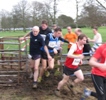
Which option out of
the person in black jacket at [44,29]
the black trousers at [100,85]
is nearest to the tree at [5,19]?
the person in black jacket at [44,29]

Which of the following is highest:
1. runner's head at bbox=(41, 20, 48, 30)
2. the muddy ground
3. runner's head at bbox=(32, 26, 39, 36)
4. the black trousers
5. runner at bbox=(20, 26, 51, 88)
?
runner's head at bbox=(41, 20, 48, 30)

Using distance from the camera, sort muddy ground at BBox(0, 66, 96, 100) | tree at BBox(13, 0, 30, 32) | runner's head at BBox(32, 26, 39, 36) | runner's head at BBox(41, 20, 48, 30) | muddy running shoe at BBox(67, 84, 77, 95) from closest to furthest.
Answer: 1. muddy ground at BBox(0, 66, 96, 100)
2. runner's head at BBox(32, 26, 39, 36)
3. muddy running shoe at BBox(67, 84, 77, 95)
4. runner's head at BBox(41, 20, 48, 30)
5. tree at BBox(13, 0, 30, 32)

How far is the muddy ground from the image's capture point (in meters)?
6.04

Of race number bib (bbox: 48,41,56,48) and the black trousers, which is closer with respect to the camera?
the black trousers

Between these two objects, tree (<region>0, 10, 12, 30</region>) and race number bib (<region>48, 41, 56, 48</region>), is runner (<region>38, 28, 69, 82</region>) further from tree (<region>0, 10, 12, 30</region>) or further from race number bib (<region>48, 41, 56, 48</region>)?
tree (<region>0, 10, 12, 30</region>)

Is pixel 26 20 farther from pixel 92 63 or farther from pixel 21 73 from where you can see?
pixel 92 63

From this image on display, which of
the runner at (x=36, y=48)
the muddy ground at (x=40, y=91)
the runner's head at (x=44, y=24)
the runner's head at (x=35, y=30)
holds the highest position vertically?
the runner's head at (x=44, y=24)

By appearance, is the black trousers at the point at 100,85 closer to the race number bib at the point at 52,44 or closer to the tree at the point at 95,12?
the race number bib at the point at 52,44

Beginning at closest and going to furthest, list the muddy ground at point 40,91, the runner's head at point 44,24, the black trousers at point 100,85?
the black trousers at point 100,85, the muddy ground at point 40,91, the runner's head at point 44,24

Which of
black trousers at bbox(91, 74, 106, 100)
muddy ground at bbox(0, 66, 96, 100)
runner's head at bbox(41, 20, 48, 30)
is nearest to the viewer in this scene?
black trousers at bbox(91, 74, 106, 100)

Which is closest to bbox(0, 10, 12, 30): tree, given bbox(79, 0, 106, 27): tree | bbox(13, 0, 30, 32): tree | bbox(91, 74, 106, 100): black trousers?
bbox(13, 0, 30, 32): tree

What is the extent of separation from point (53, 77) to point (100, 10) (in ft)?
61.0

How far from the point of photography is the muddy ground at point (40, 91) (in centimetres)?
604

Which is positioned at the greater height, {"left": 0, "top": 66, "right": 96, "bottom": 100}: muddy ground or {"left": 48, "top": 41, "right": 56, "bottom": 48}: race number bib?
{"left": 48, "top": 41, "right": 56, "bottom": 48}: race number bib
